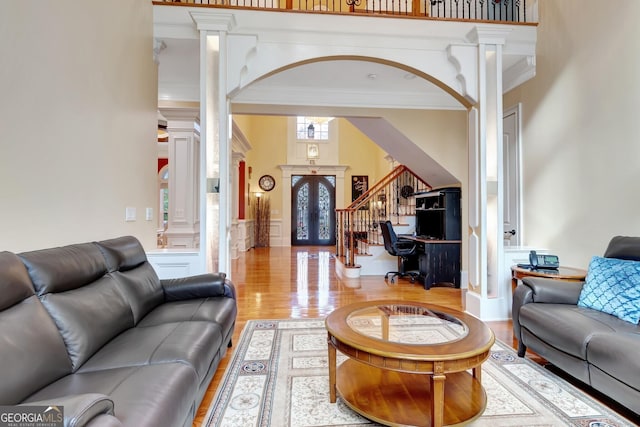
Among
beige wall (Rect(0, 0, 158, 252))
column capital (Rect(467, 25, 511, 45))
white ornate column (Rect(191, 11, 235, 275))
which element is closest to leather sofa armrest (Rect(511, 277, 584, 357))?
column capital (Rect(467, 25, 511, 45))

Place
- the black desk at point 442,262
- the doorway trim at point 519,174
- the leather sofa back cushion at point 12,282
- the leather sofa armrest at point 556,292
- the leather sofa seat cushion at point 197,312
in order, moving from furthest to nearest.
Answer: the black desk at point 442,262
the doorway trim at point 519,174
the leather sofa armrest at point 556,292
the leather sofa seat cushion at point 197,312
the leather sofa back cushion at point 12,282

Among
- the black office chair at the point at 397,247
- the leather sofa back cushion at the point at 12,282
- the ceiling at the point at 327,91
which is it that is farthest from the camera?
the black office chair at the point at 397,247

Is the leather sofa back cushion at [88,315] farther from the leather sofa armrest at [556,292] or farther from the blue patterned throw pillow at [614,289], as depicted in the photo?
the blue patterned throw pillow at [614,289]

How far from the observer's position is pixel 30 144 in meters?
1.94

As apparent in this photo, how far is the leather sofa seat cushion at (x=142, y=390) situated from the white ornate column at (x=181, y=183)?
3.50 metres

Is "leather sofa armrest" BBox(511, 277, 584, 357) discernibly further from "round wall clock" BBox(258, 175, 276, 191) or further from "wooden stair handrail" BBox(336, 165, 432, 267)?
"round wall clock" BBox(258, 175, 276, 191)

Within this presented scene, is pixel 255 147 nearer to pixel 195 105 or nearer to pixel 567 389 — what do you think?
pixel 195 105

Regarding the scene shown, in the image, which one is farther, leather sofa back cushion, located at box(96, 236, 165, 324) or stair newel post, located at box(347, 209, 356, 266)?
stair newel post, located at box(347, 209, 356, 266)

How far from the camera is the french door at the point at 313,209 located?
11234 mm

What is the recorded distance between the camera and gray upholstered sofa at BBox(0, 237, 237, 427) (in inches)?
47.9

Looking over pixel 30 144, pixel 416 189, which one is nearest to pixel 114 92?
pixel 30 144

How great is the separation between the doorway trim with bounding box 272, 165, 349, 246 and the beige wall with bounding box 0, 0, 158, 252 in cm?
761

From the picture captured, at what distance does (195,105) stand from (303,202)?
6.59m

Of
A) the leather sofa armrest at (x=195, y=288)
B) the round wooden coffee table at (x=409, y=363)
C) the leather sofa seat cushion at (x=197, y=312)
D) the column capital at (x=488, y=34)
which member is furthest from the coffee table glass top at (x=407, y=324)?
the column capital at (x=488, y=34)
